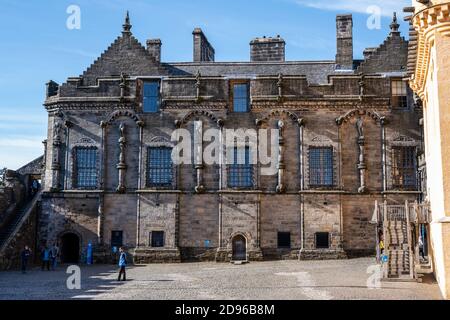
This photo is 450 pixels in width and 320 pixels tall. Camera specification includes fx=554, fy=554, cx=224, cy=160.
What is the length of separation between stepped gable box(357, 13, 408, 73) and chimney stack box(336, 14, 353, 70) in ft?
4.88

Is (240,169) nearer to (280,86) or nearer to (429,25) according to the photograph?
(280,86)

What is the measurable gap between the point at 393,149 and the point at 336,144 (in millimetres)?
3310

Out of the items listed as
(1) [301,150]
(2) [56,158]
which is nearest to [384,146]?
(1) [301,150]

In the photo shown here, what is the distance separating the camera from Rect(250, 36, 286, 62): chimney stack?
3828 centimetres

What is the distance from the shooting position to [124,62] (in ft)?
114

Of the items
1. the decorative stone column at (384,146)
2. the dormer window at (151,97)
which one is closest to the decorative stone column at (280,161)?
the decorative stone column at (384,146)

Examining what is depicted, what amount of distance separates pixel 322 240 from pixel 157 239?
9559 mm

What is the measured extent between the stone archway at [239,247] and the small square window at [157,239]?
420cm

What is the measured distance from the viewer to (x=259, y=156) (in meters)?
32.5

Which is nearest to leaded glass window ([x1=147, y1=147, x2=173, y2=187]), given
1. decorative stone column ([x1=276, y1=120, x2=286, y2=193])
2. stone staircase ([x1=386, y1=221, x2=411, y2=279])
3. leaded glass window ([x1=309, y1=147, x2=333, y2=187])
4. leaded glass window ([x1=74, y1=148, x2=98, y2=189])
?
leaded glass window ([x1=74, y1=148, x2=98, y2=189])

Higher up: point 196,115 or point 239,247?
point 196,115

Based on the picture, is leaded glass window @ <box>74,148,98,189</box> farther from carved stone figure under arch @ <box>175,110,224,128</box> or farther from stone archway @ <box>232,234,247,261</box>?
stone archway @ <box>232,234,247,261</box>

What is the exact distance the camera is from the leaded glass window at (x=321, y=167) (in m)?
32.2
